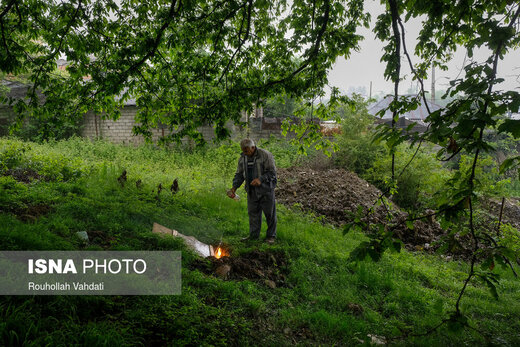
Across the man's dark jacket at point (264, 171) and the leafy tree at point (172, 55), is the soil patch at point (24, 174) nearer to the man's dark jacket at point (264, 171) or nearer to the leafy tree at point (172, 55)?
the leafy tree at point (172, 55)

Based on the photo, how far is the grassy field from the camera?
2812mm

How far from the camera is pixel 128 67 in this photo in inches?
204

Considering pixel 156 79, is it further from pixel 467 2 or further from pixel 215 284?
pixel 467 2

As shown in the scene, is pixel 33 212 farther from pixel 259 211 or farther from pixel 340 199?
pixel 340 199

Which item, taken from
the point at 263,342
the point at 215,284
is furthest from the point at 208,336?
the point at 215,284

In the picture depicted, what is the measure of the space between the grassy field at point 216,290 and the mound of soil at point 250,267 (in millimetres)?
146

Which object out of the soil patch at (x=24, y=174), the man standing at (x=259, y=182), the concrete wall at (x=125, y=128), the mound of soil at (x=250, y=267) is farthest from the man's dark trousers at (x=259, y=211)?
the concrete wall at (x=125, y=128)

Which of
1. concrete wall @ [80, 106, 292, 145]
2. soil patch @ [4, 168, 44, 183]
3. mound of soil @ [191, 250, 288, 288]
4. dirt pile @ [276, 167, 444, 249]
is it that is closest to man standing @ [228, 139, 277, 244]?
mound of soil @ [191, 250, 288, 288]

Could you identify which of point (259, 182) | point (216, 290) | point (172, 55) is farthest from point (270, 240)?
point (172, 55)

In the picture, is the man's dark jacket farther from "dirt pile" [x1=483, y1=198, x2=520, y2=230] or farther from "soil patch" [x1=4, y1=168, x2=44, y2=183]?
"dirt pile" [x1=483, y1=198, x2=520, y2=230]

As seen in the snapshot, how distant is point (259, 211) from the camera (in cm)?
622

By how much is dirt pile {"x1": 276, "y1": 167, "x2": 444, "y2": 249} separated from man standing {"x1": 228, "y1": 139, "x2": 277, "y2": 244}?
2.37 metres

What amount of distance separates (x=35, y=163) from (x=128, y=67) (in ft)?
16.6

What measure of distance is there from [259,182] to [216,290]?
2373 millimetres
